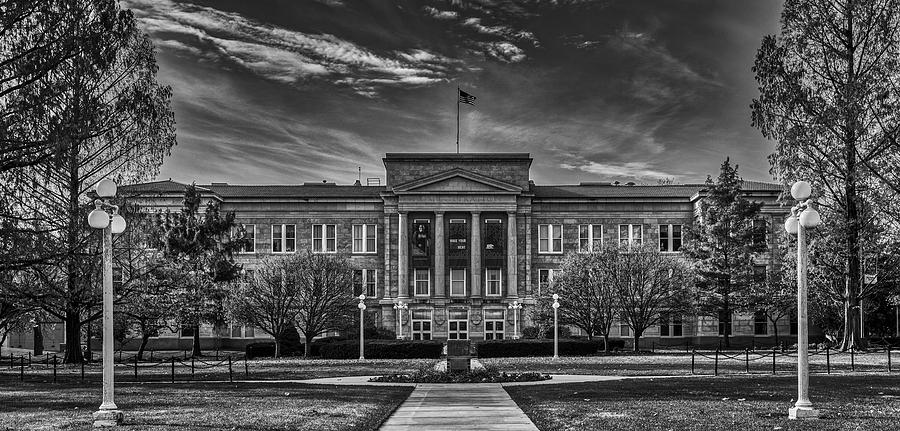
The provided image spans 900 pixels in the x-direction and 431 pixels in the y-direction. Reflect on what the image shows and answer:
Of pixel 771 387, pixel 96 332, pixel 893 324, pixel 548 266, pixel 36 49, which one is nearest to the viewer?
pixel 36 49

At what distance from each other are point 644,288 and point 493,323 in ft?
64.7

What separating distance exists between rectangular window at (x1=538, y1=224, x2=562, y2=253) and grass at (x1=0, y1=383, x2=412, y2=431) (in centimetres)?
5033

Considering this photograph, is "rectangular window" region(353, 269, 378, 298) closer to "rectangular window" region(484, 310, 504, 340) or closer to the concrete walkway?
"rectangular window" region(484, 310, 504, 340)

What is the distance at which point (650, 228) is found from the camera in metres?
78.4

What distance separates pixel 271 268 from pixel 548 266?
27890 millimetres

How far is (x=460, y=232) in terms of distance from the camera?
76.9 meters

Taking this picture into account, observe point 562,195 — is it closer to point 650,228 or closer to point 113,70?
point 650,228

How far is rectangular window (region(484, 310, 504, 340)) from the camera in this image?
249 ft

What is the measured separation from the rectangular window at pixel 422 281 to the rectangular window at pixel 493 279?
4936mm

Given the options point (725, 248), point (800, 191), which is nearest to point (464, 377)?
point (800, 191)

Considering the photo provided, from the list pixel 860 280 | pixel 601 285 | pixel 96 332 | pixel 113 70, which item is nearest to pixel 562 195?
pixel 601 285

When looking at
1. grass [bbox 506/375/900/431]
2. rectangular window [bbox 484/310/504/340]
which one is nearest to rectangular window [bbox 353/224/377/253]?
Result: rectangular window [bbox 484/310/504/340]

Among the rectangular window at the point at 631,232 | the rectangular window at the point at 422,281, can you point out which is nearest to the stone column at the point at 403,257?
the rectangular window at the point at 422,281

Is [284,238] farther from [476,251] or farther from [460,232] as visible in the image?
[476,251]
